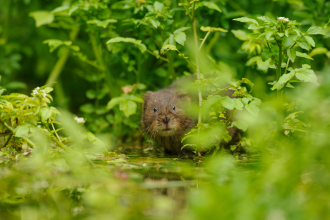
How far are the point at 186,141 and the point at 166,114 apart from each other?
0.38 metres

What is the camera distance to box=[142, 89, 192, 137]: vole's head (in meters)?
4.02

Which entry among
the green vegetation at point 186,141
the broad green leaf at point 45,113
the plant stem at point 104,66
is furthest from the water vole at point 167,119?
the broad green leaf at point 45,113

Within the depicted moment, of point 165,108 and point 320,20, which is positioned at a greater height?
point 320,20

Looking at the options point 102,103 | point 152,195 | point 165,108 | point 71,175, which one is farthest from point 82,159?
point 102,103

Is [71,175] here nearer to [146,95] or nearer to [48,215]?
[48,215]

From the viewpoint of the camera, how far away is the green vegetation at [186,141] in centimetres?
186

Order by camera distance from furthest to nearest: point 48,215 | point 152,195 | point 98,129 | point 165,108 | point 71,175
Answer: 1. point 98,129
2. point 165,108
3. point 71,175
4. point 152,195
5. point 48,215

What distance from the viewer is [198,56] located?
11.7 feet

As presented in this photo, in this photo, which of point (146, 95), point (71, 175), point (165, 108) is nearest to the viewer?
point (71, 175)

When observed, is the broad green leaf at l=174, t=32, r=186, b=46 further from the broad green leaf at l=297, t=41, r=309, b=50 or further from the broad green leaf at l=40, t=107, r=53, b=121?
the broad green leaf at l=40, t=107, r=53, b=121

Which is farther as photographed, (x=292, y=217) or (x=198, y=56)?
(x=198, y=56)

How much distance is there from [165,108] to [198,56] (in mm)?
836

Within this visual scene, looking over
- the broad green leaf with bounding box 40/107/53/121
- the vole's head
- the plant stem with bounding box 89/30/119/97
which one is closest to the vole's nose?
the vole's head

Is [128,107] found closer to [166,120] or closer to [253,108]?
[166,120]
